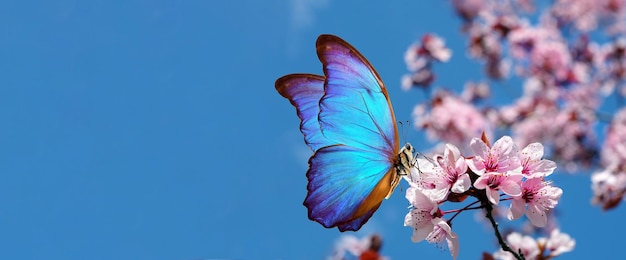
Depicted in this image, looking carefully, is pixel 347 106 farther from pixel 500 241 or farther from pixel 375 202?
pixel 500 241

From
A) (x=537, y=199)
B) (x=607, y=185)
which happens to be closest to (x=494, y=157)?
(x=537, y=199)

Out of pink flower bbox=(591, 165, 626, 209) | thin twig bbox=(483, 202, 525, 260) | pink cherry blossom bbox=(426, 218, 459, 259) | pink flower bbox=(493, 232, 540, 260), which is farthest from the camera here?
pink flower bbox=(591, 165, 626, 209)

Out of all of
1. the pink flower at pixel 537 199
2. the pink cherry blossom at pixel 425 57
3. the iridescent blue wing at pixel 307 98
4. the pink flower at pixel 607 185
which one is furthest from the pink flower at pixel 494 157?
the pink cherry blossom at pixel 425 57

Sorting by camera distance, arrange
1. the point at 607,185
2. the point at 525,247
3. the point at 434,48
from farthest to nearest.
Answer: the point at 434,48
the point at 607,185
the point at 525,247

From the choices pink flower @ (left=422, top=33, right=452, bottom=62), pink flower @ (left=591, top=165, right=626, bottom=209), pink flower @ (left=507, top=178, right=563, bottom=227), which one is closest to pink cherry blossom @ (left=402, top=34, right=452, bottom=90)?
pink flower @ (left=422, top=33, right=452, bottom=62)

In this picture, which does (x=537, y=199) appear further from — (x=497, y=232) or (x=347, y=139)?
(x=347, y=139)

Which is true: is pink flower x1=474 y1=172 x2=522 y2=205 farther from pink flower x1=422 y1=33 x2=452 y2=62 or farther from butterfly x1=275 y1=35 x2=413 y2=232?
pink flower x1=422 y1=33 x2=452 y2=62

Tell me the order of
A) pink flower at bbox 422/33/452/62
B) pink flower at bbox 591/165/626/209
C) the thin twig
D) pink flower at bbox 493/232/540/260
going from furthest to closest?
1. pink flower at bbox 422/33/452/62
2. pink flower at bbox 591/165/626/209
3. pink flower at bbox 493/232/540/260
4. the thin twig

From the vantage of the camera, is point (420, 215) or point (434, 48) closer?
point (420, 215)
